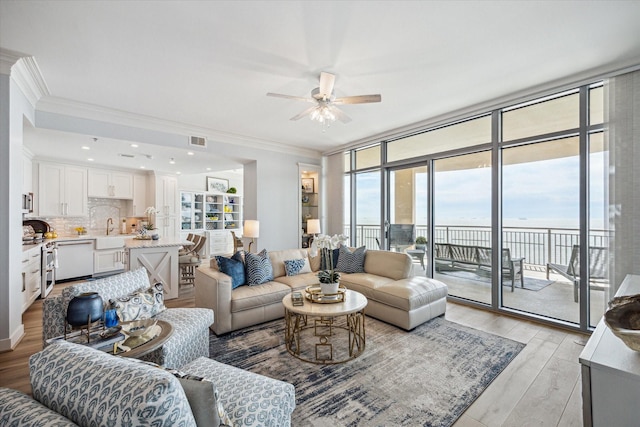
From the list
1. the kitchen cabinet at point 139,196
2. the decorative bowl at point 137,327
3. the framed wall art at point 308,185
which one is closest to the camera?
the decorative bowl at point 137,327

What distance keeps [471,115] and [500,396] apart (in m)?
3.49

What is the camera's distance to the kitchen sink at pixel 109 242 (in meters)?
5.69

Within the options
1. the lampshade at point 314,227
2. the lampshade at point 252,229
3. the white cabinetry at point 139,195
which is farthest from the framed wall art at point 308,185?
the white cabinetry at point 139,195

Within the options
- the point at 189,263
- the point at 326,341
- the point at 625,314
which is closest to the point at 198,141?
the point at 189,263

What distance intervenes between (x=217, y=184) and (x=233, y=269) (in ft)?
21.9

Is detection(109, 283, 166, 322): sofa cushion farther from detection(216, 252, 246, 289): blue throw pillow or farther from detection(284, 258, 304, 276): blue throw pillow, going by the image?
detection(284, 258, 304, 276): blue throw pillow

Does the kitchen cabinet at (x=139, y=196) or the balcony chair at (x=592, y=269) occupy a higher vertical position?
the kitchen cabinet at (x=139, y=196)

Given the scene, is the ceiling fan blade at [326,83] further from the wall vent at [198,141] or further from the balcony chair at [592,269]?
the balcony chair at [592,269]

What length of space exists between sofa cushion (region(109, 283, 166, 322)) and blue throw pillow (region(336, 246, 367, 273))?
254 centimetres

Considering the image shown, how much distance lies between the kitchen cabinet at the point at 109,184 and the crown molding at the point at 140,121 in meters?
2.99

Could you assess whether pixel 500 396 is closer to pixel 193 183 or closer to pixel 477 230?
pixel 477 230

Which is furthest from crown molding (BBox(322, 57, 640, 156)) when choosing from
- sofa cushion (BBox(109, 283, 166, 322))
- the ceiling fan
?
sofa cushion (BBox(109, 283, 166, 322))

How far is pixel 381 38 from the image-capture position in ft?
7.72

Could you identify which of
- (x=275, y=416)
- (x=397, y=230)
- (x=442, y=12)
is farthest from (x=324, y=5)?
(x=397, y=230)
